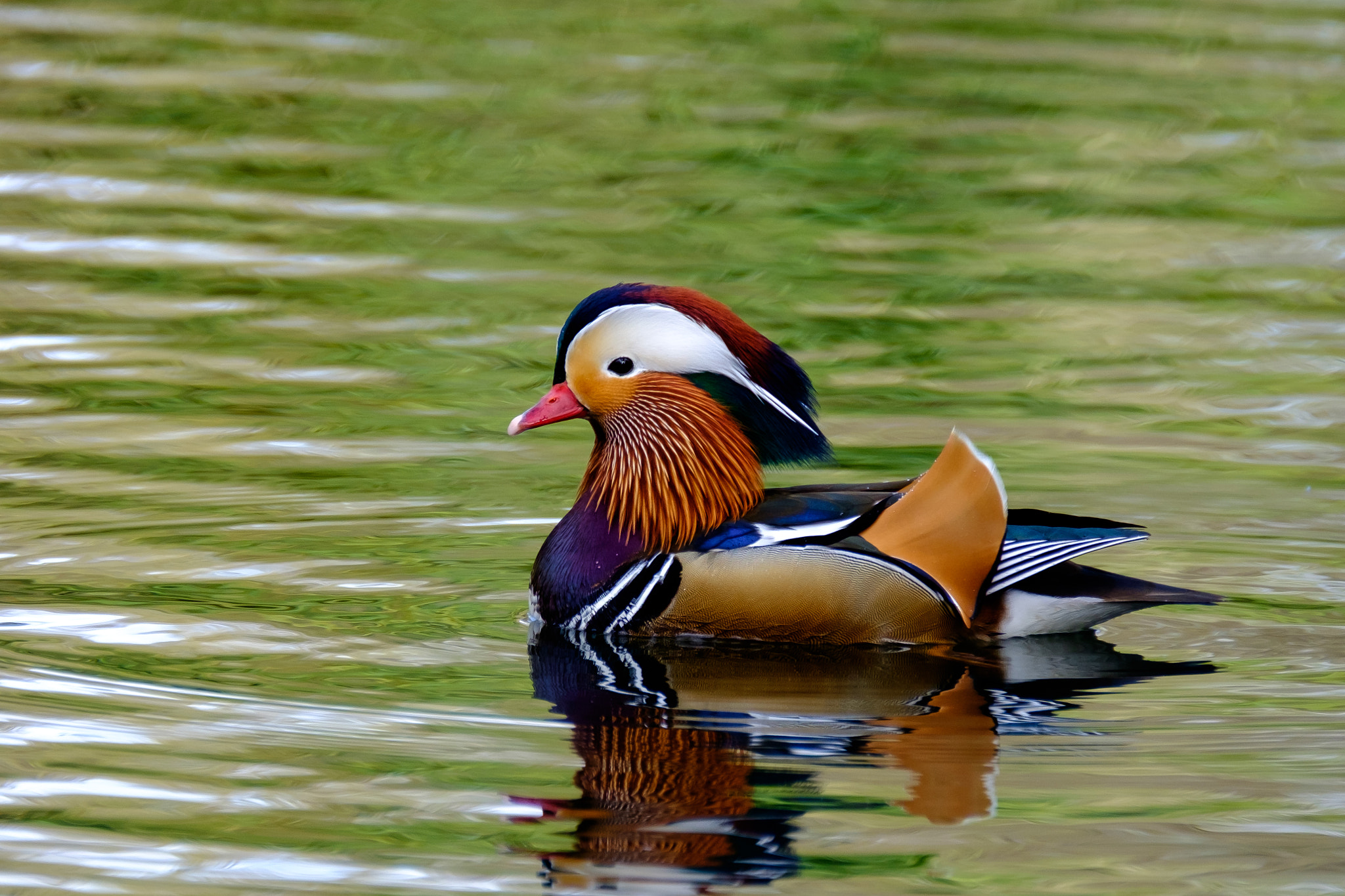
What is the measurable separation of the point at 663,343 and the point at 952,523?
A: 3.62 feet

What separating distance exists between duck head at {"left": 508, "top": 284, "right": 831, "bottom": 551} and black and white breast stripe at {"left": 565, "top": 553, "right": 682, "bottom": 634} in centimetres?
17

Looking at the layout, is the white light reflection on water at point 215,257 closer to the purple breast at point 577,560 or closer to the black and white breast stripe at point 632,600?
the purple breast at point 577,560

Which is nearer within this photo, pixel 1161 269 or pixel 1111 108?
pixel 1161 269

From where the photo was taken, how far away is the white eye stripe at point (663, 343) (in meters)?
6.84

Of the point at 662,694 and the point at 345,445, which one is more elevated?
the point at 345,445

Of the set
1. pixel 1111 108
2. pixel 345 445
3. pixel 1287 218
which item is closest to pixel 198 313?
pixel 345 445

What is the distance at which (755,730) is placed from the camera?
5836mm

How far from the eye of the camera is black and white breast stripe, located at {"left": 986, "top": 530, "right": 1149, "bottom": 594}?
6.63 metres

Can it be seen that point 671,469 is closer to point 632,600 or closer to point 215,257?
point 632,600

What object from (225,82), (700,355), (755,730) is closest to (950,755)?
(755,730)

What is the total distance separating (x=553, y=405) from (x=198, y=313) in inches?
169

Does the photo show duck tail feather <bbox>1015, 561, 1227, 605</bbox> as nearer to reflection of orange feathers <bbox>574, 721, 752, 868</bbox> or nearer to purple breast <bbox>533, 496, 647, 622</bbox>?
purple breast <bbox>533, 496, 647, 622</bbox>

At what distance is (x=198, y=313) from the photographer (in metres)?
10.7

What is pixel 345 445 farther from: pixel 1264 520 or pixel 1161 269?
pixel 1161 269
